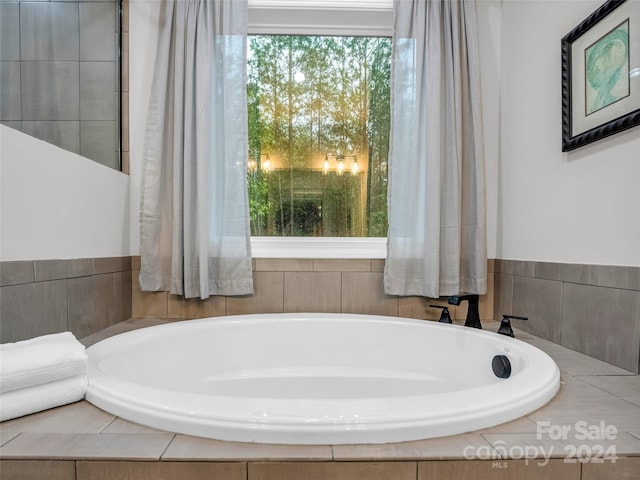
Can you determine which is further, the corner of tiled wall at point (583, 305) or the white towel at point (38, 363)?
the corner of tiled wall at point (583, 305)

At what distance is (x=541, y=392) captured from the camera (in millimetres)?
910

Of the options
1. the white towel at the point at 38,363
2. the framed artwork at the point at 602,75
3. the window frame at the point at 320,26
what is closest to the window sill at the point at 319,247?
the window frame at the point at 320,26

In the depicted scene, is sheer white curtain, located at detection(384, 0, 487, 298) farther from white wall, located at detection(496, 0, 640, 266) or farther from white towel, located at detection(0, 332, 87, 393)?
white towel, located at detection(0, 332, 87, 393)

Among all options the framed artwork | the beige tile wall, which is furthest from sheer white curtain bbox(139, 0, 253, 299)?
the framed artwork

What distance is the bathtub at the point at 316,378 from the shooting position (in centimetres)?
75

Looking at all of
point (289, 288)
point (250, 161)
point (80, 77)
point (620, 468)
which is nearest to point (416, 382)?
point (289, 288)

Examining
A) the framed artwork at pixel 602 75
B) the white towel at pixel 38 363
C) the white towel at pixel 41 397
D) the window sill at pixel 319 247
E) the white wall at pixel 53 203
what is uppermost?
the framed artwork at pixel 602 75

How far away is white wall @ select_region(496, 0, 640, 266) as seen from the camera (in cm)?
127

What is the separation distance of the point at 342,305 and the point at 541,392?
117 centimetres

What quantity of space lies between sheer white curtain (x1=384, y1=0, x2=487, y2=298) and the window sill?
23 cm

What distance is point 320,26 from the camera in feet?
6.99

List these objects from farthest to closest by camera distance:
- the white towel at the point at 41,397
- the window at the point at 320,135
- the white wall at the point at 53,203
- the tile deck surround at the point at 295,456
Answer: the window at the point at 320,135, the white wall at the point at 53,203, the white towel at the point at 41,397, the tile deck surround at the point at 295,456

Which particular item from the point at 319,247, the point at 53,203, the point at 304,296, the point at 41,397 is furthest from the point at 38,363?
the point at 319,247

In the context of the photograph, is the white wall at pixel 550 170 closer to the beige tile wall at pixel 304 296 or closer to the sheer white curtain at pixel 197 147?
the beige tile wall at pixel 304 296
